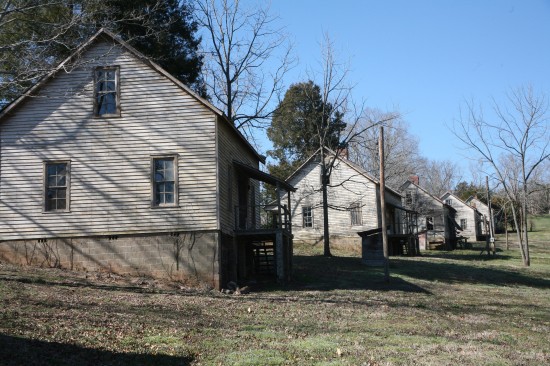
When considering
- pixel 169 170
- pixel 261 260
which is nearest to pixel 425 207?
pixel 261 260

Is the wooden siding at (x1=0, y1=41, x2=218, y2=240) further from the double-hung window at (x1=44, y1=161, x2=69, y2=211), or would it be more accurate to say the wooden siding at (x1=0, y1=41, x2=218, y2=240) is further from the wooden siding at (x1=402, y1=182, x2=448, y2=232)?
the wooden siding at (x1=402, y1=182, x2=448, y2=232)

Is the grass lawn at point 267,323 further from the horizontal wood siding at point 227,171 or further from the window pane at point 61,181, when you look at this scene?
the window pane at point 61,181

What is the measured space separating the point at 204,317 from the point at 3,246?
10295 mm

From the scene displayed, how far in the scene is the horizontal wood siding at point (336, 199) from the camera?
142 feet

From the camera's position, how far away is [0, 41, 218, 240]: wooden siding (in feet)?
71.6

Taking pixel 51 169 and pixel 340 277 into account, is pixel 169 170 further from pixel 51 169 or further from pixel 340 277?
pixel 340 277

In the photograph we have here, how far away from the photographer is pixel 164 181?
72.3ft

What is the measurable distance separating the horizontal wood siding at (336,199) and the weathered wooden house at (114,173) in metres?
22.0

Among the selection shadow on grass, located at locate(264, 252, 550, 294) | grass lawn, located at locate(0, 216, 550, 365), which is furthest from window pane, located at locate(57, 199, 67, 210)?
→ shadow on grass, located at locate(264, 252, 550, 294)

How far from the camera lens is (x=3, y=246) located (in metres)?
21.9

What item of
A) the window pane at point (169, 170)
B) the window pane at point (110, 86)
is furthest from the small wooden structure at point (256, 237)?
the window pane at point (110, 86)

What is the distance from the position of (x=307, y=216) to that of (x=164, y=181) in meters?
23.9

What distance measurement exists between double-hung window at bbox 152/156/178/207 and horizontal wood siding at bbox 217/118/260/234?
165 cm

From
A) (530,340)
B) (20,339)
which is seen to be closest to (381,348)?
(530,340)
